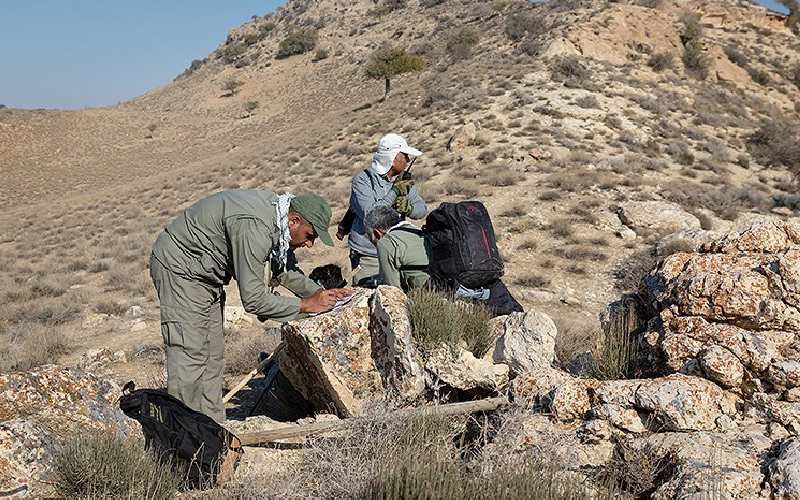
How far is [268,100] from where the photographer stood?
36500 mm

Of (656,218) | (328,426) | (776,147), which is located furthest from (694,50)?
(328,426)

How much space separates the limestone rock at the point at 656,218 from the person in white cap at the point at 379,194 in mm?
6293

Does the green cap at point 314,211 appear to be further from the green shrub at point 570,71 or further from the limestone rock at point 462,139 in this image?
the green shrub at point 570,71

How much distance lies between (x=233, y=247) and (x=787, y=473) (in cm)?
276

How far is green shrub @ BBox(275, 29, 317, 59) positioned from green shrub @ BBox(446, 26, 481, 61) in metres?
16.5

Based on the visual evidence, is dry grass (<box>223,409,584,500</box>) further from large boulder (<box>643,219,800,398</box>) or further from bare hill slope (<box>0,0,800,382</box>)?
bare hill slope (<box>0,0,800,382</box>)

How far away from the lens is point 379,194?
4609 mm

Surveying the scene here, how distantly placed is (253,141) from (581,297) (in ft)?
78.9

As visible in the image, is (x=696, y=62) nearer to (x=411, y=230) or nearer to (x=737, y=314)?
(x=411, y=230)

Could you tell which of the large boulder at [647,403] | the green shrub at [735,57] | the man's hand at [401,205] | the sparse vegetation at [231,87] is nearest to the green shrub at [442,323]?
the large boulder at [647,403]

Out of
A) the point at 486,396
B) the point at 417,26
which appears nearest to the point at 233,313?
the point at 486,396

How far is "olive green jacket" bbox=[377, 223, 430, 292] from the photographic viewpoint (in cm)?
403

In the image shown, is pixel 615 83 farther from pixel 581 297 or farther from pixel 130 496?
pixel 130 496

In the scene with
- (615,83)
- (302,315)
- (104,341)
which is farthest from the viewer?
(615,83)
